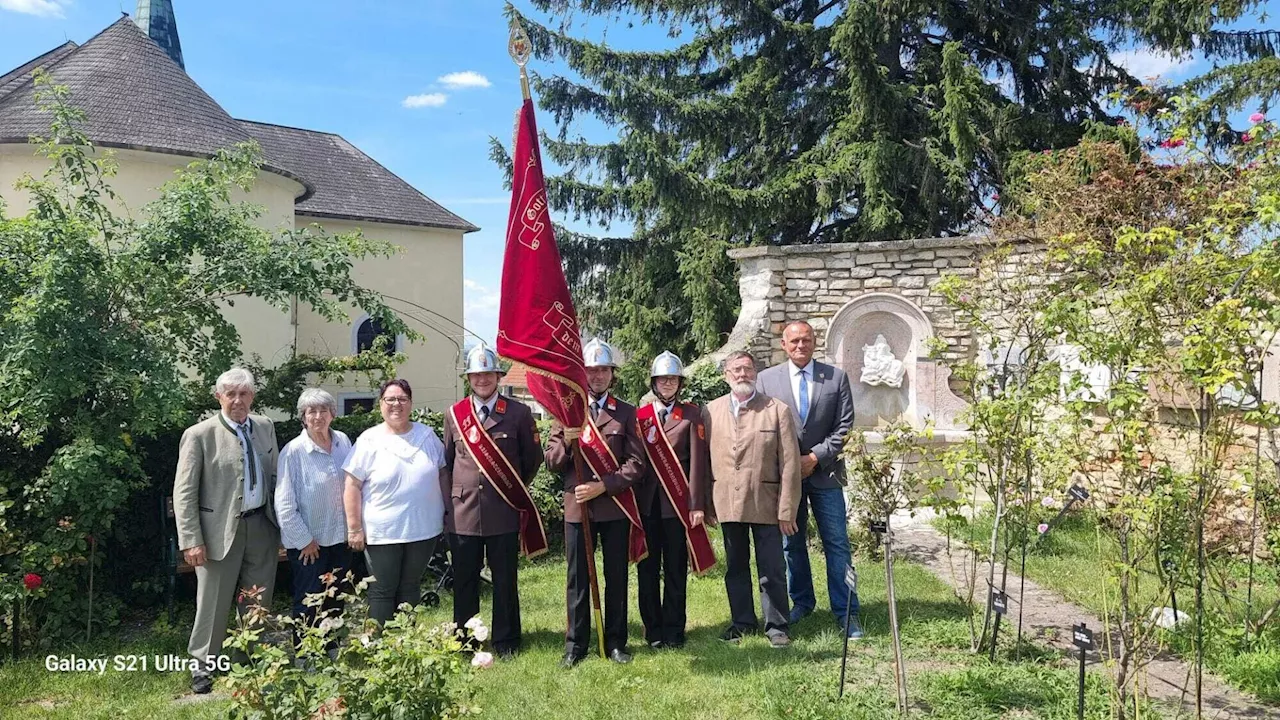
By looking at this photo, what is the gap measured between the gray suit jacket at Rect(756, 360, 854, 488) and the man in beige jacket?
1.02 feet

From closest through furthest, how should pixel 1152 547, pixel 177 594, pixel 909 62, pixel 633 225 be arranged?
1. pixel 1152 547
2. pixel 177 594
3. pixel 909 62
4. pixel 633 225

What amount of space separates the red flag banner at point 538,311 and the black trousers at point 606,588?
27.5 inches

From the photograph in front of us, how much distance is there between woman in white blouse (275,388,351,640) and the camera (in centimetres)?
459

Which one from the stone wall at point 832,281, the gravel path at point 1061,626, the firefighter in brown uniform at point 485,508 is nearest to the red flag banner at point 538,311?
the firefighter in brown uniform at point 485,508

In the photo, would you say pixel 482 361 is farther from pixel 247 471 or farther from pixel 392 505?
pixel 247 471

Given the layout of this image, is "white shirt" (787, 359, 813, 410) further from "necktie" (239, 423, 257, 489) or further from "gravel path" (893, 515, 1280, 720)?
"necktie" (239, 423, 257, 489)

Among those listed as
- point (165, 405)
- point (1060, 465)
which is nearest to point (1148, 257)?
point (1060, 465)

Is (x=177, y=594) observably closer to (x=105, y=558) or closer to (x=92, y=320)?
(x=105, y=558)

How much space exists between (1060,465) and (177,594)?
567 cm

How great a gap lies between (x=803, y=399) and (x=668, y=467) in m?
1.00

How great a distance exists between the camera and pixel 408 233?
23047 millimetres

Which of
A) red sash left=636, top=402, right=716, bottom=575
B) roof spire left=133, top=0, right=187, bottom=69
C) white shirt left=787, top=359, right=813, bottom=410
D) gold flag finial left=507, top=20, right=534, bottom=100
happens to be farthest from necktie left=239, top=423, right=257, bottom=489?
roof spire left=133, top=0, right=187, bottom=69

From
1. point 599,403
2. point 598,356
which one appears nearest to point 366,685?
point 599,403

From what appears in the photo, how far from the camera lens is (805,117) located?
14664 millimetres
